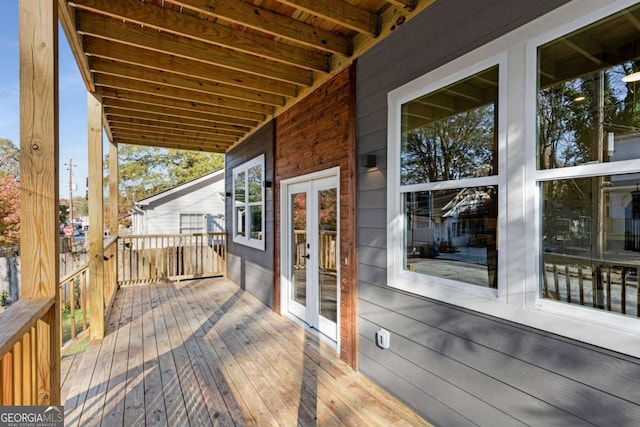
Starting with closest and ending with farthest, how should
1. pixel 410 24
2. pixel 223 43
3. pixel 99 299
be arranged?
1. pixel 410 24
2. pixel 223 43
3. pixel 99 299

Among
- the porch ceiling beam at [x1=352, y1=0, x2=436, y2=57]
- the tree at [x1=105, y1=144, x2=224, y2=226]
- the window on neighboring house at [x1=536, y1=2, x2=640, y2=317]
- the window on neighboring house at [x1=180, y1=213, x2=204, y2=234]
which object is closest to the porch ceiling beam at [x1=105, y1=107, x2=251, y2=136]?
the porch ceiling beam at [x1=352, y1=0, x2=436, y2=57]

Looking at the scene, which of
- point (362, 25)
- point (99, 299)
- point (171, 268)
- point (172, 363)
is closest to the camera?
point (362, 25)

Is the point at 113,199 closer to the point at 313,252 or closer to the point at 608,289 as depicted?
the point at 313,252

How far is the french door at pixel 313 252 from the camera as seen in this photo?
359 cm

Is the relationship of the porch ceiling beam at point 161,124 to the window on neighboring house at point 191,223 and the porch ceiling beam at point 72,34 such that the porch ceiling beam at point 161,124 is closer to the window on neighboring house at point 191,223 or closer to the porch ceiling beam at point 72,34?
the porch ceiling beam at point 72,34

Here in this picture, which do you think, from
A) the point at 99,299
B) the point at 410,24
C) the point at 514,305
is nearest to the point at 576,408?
the point at 514,305

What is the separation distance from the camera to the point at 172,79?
144 inches

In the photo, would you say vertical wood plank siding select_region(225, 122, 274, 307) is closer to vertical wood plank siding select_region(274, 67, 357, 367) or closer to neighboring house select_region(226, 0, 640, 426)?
vertical wood plank siding select_region(274, 67, 357, 367)

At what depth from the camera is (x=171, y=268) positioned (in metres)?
7.02

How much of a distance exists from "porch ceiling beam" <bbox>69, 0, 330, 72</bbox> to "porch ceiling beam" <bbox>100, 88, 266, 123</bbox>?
182 centimetres

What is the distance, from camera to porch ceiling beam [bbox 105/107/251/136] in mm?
4809

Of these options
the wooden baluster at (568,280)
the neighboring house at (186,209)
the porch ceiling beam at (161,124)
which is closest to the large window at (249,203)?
the porch ceiling beam at (161,124)

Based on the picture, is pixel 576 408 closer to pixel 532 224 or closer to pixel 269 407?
pixel 532 224

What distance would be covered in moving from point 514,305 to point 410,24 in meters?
2.10
